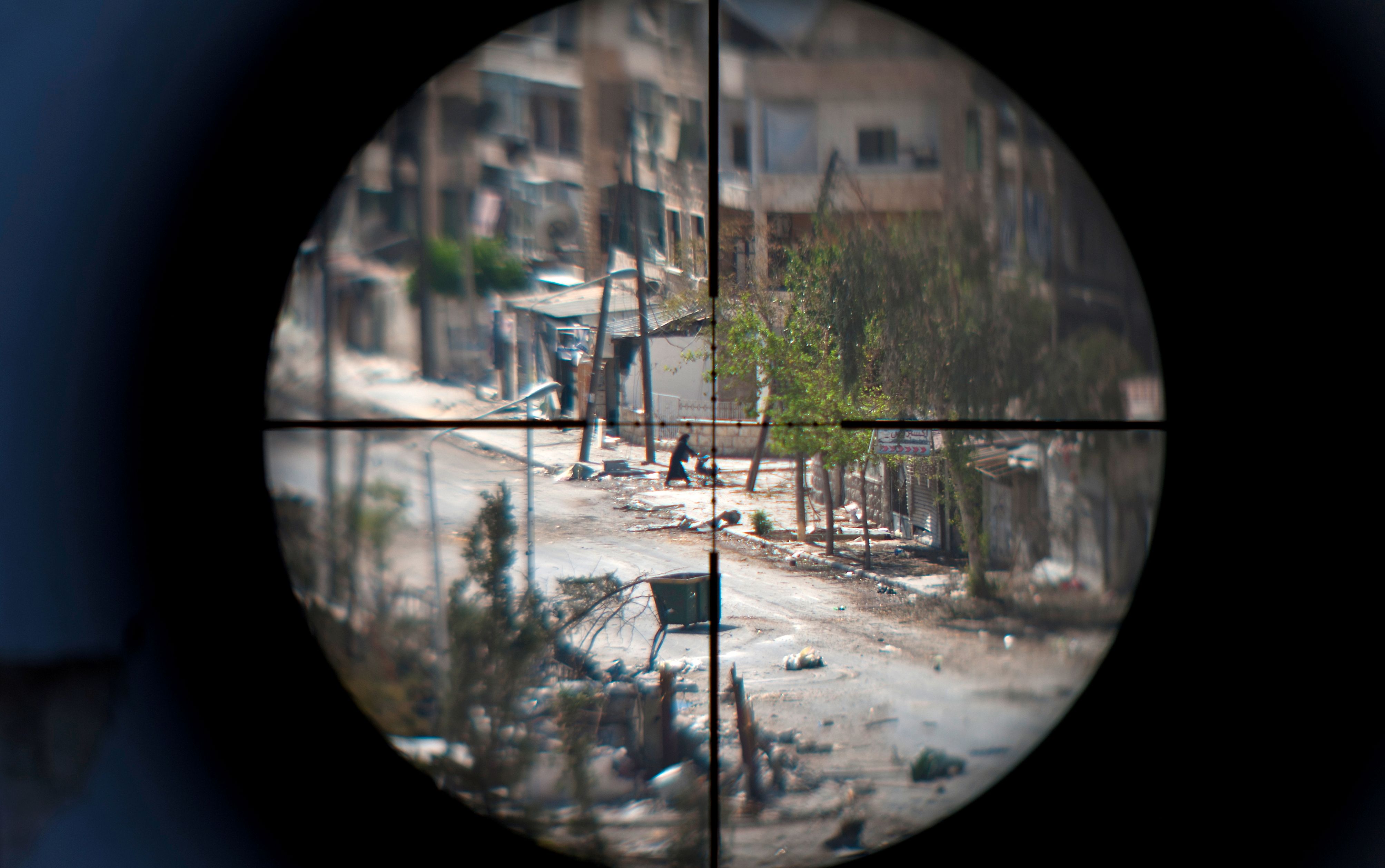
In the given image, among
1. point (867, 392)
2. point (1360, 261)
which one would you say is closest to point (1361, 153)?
point (1360, 261)

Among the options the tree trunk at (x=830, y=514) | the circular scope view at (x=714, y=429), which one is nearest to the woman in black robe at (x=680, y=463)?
the circular scope view at (x=714, y=429)

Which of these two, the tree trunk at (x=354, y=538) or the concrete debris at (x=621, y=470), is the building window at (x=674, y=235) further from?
the tree trunk at (x=354, y=538)

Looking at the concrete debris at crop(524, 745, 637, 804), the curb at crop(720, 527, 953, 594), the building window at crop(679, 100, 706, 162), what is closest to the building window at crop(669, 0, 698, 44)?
the building window at crop(679, 100, 706, 162)

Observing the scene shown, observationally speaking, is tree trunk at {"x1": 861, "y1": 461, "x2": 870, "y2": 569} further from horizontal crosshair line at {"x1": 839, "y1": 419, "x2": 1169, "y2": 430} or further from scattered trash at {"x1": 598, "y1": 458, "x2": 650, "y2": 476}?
scattered trash at {"x1": 598, "y1": 458, "x2": 650, "y2": 476}

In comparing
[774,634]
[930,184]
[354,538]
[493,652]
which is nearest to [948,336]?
[930,184]

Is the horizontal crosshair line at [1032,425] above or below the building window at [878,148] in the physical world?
below

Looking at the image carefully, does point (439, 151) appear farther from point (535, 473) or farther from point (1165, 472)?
point (1165, 472)

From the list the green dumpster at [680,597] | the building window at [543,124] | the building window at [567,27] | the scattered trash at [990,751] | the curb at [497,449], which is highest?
the building window at [567,27]
